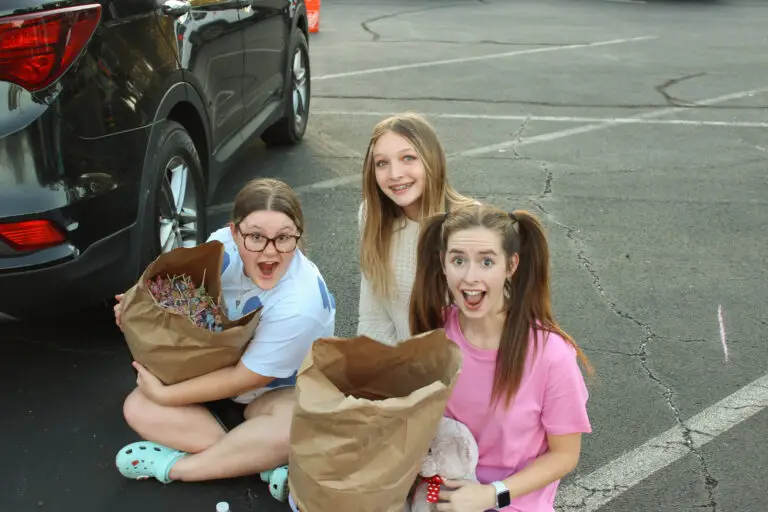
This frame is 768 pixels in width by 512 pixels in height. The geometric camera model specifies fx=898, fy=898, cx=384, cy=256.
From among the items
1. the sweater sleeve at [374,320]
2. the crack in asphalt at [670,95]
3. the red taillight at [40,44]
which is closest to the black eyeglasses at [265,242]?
the sweater sleeve at [374,320]

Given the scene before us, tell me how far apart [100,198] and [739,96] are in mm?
7457

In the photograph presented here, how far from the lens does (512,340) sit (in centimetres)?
235

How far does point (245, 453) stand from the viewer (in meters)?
2.89

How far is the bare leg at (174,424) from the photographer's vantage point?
2.90 metres

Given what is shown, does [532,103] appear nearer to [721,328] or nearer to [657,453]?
[721,328]

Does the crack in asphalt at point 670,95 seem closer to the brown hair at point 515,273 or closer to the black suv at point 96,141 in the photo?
the black suv at point 96,141

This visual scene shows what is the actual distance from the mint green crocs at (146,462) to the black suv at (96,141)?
59 cm

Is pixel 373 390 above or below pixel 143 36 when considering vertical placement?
below

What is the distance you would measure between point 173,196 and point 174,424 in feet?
3.92

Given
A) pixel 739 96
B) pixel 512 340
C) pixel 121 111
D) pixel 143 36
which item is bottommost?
pixel 739 96

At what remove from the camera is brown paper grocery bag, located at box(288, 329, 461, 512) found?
2.08 m

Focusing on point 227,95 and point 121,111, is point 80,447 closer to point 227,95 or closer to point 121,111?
point 121,111

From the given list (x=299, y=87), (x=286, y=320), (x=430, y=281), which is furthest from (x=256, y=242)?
(x=299, y=87)

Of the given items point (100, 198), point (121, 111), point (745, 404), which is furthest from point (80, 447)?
point (745, 404)
